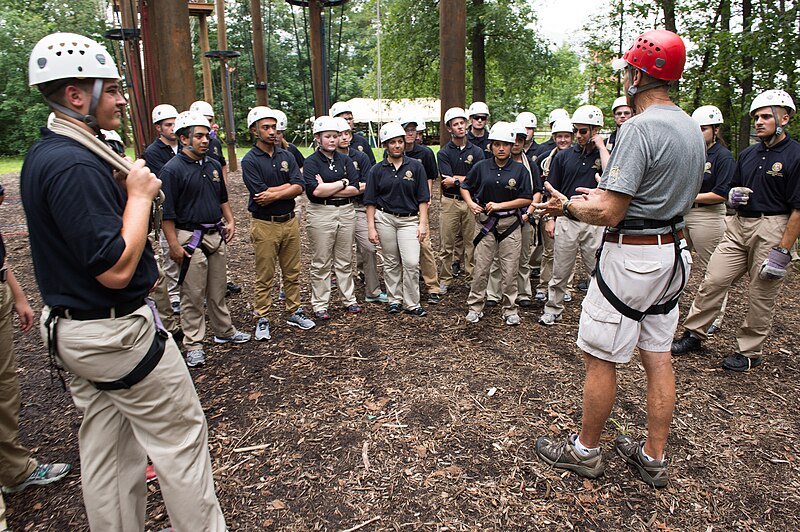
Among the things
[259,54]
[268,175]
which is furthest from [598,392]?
[259,54]

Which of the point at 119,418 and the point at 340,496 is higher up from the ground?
the point at 119,418

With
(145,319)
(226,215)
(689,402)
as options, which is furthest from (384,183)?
(145,319)

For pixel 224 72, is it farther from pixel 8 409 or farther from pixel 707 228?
pixel 8 409

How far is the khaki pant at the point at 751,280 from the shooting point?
4848mm

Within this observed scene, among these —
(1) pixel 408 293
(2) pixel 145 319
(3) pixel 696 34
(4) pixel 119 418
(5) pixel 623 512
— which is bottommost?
(5) pixel 623 512

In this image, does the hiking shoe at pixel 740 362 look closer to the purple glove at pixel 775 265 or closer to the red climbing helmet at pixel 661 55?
the purple glove at pixel 775 265

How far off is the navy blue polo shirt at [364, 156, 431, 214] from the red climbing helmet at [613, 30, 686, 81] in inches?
142

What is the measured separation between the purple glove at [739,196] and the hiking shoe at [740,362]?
1435 mm

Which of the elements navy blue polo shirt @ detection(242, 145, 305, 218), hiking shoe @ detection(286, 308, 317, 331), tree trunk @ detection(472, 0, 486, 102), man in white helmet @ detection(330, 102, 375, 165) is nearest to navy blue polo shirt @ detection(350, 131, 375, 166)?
man in white helmet @ detection(330, 102, 375, 165)

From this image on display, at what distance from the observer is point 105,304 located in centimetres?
225

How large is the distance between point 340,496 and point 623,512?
5.58ft

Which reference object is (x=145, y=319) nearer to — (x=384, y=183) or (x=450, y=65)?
(x=384, y=183)

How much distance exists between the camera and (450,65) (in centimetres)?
898

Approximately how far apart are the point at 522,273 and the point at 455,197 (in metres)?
1.46
